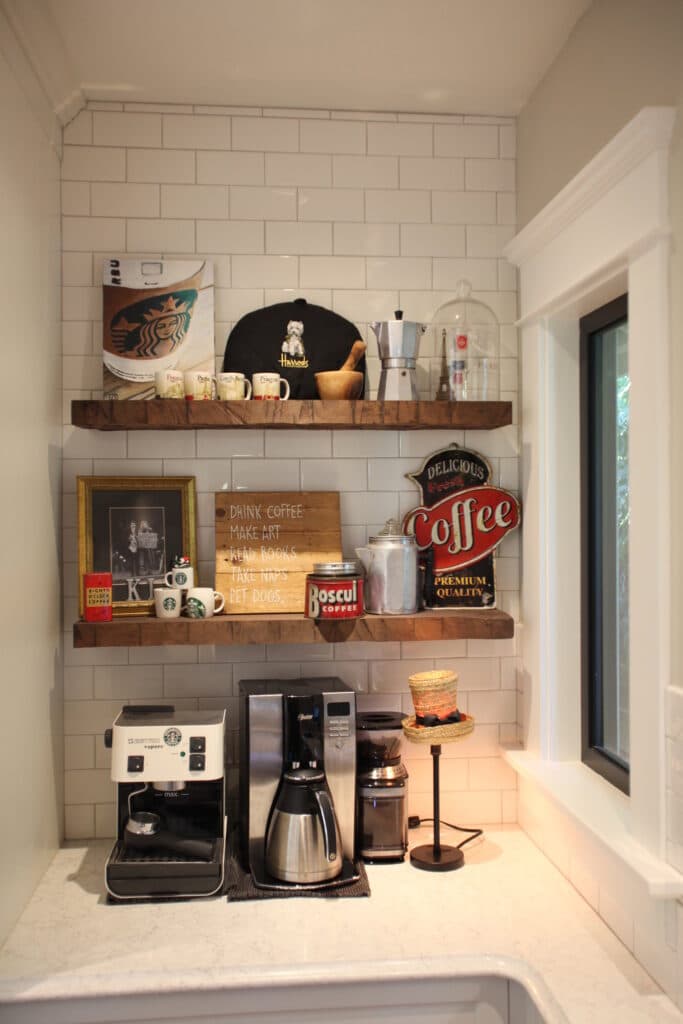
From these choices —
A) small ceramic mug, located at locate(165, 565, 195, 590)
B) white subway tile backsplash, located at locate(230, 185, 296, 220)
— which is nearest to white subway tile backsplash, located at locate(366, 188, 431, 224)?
white subway tile backsplash, located at locate(230, 185, 296, 220)

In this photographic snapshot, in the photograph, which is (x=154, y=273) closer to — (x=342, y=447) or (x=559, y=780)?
(x=342, y=447)

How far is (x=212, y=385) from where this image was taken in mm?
2529

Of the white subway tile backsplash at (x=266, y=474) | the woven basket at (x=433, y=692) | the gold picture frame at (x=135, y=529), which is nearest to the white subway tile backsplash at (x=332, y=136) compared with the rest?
the white subway tile backsplash at (x=266, y=474)

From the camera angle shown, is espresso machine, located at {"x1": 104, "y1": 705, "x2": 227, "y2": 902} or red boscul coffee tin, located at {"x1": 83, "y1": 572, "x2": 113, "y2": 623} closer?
espresso machine, located at {"x1": 104, "y1": 705, "x2": 227, "y2": 902}

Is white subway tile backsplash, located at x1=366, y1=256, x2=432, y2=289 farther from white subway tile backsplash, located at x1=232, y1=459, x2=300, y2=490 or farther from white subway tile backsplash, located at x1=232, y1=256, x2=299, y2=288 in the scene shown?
white subway tile backsplash, located at x1=232, y1=459, x2=300, y2=490

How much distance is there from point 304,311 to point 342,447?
41 cm

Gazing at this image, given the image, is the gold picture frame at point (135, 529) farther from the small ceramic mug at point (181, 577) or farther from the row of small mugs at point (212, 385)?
the row of small mugs at point (212, 385)

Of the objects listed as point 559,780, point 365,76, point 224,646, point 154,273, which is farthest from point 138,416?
point 559,780

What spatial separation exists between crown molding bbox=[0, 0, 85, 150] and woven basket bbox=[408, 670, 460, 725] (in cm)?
174

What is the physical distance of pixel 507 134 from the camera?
109 inches

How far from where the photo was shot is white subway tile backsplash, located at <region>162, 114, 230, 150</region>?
8.76 ft

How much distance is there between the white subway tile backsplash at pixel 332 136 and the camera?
8.89 ft

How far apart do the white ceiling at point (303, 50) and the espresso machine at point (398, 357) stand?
0.65 m

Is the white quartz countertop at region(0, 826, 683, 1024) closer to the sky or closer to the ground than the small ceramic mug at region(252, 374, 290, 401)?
closer to the ground
